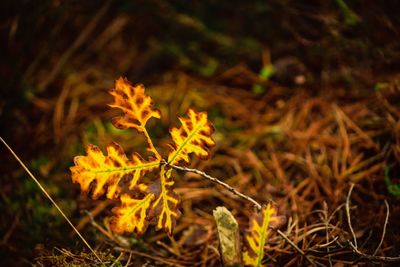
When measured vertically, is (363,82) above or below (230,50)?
A: below

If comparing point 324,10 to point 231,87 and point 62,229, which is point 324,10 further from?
point 62,229

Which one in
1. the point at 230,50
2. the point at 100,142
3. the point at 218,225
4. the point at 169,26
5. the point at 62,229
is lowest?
the point at 62,229

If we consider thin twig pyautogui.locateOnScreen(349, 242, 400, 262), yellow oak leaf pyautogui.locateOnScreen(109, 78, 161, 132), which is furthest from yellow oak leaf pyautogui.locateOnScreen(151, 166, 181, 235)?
thin twig pyautogui.locateOnScreen(349, 242, 400, 262)

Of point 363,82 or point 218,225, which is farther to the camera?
point 363,82

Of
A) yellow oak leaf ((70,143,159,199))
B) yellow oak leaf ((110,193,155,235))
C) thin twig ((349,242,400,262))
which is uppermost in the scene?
yellow oak leaf ((70,143,159,199))

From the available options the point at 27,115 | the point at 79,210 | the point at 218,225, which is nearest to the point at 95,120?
the point at 27,115

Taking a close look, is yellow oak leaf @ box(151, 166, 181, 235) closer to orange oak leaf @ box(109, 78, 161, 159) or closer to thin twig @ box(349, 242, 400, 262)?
orange oak leaf @ box(109, 78, 161, 159)
